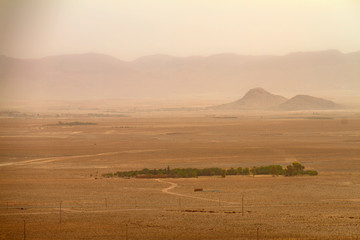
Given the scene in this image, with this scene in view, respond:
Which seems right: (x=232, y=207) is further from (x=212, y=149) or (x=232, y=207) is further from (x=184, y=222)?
(x=212, y=149)

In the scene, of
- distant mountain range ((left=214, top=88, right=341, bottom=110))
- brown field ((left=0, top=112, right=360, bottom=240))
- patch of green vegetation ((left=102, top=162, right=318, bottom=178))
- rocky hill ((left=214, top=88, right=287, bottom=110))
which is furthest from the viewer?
rocky hill ((left=214, top=88, right=287, bottom=110))

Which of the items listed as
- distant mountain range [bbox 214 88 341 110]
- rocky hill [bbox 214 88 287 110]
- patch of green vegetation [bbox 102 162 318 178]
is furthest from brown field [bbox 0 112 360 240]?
rocky hill [bbox 214 88 287 110]

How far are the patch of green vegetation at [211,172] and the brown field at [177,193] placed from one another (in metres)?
1.36

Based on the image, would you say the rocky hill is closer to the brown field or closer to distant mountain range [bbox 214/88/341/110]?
distant mountain range [bbox 214/88/341/110]

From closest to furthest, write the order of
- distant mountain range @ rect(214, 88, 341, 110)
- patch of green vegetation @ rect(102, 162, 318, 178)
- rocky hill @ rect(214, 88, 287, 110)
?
patch of green vegetation @ rect(102, 162, 318, 178)
distant mountain range @ rect(214, 88, 341, 110)
rocky hill @ rect(214, 88, 287, 110)

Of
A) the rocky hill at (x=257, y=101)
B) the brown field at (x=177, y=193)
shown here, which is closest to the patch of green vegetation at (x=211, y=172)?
the brown field at (x=177, y=193)

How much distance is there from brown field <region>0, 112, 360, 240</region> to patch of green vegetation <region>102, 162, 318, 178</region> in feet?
4.46

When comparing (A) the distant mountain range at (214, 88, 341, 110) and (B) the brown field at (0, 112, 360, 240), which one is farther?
(A) the distant mountain range at (214, 88, 341, 110)

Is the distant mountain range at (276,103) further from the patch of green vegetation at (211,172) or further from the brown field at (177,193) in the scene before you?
the patch of green vegetation at (211,172)

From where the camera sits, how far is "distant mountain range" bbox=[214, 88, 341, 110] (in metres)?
137

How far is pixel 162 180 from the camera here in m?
34.0

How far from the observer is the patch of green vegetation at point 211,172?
35312mm

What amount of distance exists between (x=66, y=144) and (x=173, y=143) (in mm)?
10240

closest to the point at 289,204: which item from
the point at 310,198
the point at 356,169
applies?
the point at 310,198
